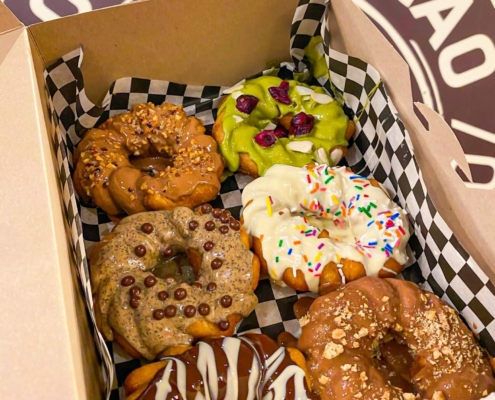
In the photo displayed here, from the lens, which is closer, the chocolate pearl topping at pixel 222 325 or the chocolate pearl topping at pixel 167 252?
the chocolate pearl topping at pixel 222 325

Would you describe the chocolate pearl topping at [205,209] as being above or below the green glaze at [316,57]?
below

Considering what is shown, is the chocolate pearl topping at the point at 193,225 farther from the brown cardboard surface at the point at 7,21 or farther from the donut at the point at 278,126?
the brown cardboard surface at the point at 7,21

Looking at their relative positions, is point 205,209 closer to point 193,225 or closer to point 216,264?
point 193,225

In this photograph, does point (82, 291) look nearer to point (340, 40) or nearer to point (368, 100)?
point (368, 100)

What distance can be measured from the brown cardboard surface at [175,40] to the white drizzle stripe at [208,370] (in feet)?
3.48

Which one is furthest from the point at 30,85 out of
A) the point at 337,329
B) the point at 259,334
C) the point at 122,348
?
the point at 337,329

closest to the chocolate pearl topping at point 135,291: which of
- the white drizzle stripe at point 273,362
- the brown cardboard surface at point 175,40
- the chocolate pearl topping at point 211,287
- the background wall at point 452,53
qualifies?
the chocolate pearl topping at point 211,287

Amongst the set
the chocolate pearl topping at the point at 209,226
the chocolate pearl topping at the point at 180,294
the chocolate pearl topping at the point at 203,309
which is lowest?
the chocolate pearl topping at the point at 203,309

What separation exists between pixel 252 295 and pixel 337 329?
11.6 inches

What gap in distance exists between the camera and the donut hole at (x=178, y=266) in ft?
5.71

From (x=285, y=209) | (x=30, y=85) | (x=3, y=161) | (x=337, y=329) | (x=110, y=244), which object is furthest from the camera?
(x=285, y=209)

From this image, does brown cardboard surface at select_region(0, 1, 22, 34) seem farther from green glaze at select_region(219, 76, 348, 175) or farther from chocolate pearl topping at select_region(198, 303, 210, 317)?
chocolate pearl topping at select_region(198, 303, 210, 317)

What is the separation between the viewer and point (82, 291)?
137 centimetres

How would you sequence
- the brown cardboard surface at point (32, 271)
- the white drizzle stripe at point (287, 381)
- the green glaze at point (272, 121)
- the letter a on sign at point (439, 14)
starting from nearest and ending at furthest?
the brown cardboard surface at point (32, 271) → the white drizzle stripe at point (287, 381) → the letter a on sign at point (439, 14) → the green glaze at point (272, 121)
